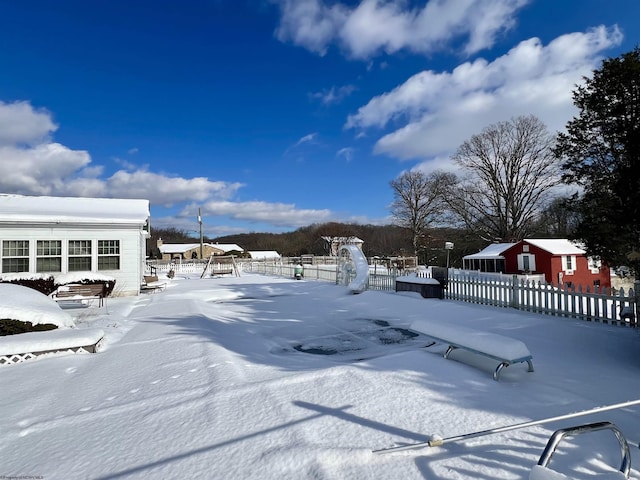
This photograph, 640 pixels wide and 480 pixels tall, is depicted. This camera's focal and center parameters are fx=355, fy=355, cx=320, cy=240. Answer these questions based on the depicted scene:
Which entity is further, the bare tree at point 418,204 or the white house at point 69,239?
the bare tree at point 418,204

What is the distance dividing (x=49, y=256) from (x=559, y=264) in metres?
31.0

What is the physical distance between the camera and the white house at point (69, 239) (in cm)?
1416

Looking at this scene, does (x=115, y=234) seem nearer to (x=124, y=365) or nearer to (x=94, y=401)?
(x=124, y=365)

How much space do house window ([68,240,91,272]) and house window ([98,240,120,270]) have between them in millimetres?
437

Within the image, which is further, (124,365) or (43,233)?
(43,233)

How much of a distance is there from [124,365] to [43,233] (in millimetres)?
12278

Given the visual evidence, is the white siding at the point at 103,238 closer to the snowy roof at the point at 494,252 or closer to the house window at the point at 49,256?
the house window at the point at 49,256

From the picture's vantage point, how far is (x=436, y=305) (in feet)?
34.4

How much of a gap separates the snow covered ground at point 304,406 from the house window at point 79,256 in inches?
367

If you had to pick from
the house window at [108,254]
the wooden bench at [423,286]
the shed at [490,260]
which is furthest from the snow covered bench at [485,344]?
the shed at [490,260]

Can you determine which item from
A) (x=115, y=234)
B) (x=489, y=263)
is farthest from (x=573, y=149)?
(x=489, y=263)

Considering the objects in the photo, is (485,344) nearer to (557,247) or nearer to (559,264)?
(559,264)

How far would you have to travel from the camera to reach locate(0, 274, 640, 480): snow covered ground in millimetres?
2918

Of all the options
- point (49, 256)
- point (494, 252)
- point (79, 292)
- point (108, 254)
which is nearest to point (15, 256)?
point (49, 256)
